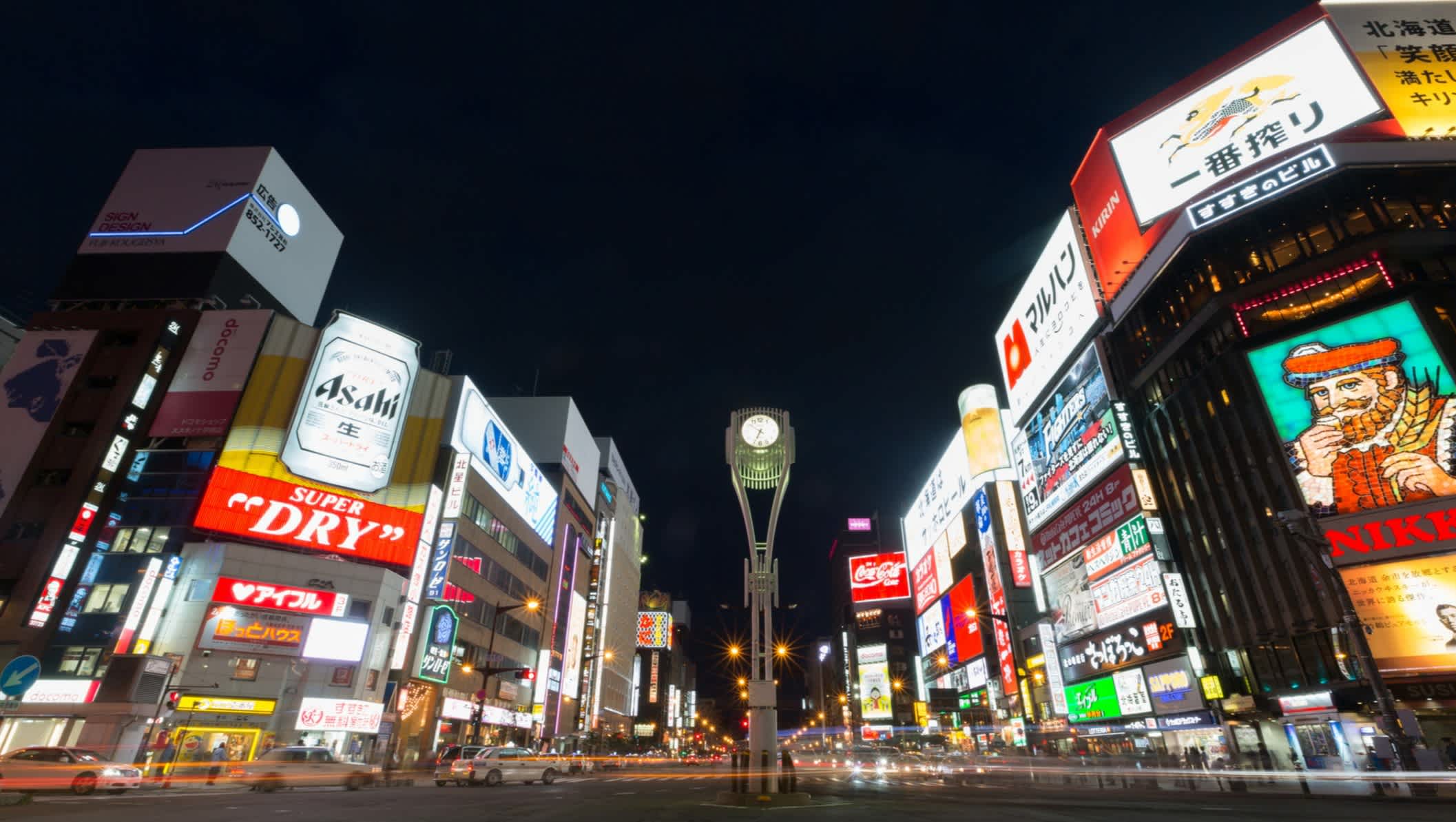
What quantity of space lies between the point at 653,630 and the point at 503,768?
91929 millimetres

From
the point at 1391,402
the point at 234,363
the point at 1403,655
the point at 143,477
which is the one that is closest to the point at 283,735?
the point at 143,477

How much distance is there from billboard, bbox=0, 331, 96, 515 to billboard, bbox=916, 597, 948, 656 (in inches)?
2815

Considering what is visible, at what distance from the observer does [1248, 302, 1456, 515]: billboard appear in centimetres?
2705

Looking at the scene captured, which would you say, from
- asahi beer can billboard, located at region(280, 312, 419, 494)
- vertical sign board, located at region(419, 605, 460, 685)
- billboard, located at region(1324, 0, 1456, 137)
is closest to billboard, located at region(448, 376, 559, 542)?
asahi beer can billboard, located at region(280, 312, 419, 494)

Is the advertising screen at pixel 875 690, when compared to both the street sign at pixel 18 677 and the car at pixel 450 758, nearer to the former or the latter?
the car at pixel 450 758

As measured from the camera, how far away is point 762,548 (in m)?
17.2

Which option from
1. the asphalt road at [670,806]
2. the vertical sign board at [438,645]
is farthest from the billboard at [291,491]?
the asphalt road at [670,806]

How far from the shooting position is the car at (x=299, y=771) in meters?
21.7

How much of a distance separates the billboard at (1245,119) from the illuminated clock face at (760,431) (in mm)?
32372

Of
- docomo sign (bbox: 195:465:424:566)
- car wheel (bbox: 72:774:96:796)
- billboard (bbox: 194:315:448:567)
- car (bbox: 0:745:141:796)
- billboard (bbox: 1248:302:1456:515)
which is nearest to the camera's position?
car (bbox: 0:745:141:796)

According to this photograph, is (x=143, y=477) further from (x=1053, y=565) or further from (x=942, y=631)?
(x=942, y=631)

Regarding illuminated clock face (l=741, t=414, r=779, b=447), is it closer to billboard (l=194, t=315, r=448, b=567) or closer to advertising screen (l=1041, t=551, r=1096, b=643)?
billboard (l=194, t=315, r=448, b=567)

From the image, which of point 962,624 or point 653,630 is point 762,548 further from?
point 653,630

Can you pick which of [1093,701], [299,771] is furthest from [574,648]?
[1093,701]
